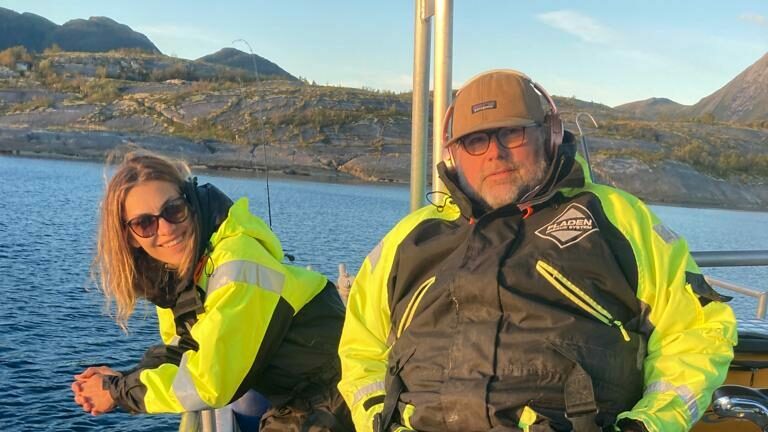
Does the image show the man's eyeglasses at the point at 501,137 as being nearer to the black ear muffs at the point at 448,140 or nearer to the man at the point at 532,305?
the man at the point at 532,305

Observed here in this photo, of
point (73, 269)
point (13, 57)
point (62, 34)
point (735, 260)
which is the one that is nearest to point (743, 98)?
point (13, 57)

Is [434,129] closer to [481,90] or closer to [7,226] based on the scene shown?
Answer: [481,90]

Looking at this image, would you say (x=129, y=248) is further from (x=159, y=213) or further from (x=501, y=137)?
(x=501, y=137)

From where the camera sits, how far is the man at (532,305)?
203cm

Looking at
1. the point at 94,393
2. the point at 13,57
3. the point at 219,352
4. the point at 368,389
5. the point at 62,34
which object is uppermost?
the point at 62,34

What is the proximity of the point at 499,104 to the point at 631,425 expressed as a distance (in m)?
1.08

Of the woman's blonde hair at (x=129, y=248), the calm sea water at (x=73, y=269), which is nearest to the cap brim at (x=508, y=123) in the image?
the woman's blonde hair at (x=129, y=248)

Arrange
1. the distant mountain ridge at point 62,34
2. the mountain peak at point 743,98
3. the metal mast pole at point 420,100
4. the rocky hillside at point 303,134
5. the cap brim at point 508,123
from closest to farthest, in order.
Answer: the cap brim at point 508,123
the metal mast pole at point 420,100
the rocky hillside at point 303,134
the mountain peak at point 743,98
the distant mountain ridge at point 62,34

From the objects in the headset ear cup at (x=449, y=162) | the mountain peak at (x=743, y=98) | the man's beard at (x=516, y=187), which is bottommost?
the man's beard at (x=516, y=187)

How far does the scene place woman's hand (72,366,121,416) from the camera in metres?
2.60

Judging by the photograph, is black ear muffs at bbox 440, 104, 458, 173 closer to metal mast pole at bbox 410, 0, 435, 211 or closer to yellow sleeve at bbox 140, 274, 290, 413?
yellow sleeve at bbox 140, 274, 290, 413

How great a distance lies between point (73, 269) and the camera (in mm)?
15102

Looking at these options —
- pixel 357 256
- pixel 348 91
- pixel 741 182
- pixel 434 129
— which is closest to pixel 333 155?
pixel 348 91

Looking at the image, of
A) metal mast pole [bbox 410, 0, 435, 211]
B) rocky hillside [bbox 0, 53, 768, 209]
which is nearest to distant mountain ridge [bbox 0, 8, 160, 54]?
rocky hillside [bbox 0, 53, 768, 209]
